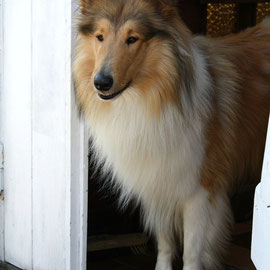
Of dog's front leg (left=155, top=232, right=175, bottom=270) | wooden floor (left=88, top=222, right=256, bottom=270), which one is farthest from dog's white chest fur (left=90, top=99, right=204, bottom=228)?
wooden floor (left=88, top=222, right=256, bottom=270)

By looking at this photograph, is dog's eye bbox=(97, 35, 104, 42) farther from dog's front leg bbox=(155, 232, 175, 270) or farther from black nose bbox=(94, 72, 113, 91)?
dog's front leg bbox=(155, 232, 175, 270)

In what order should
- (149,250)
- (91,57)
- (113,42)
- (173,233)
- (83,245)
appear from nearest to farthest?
1. (113,42)
2. (91,57)
3. (83,245)
4. (173,233)
5. (149,250)

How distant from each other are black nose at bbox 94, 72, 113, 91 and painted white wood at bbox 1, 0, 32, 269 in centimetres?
73

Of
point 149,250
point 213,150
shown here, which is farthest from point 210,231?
point 149,250

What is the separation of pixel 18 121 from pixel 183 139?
105 cm

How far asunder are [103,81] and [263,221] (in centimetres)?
106

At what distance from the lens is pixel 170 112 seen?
2.56 metres

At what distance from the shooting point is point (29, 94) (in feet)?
9.72

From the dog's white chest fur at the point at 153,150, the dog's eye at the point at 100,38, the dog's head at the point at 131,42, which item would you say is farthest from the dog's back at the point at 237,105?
the dog's eye at the point at 100,38

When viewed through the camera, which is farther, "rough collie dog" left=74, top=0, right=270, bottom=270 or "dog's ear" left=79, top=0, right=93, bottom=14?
"dog's ear" left=79, top=0, right=93, bottom=14

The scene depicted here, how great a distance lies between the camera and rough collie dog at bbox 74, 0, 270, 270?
8.16ft

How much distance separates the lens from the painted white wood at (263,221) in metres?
1.57

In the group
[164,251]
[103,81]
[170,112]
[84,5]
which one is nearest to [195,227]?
[164,251]

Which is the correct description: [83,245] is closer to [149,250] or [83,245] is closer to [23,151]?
[23,151]
